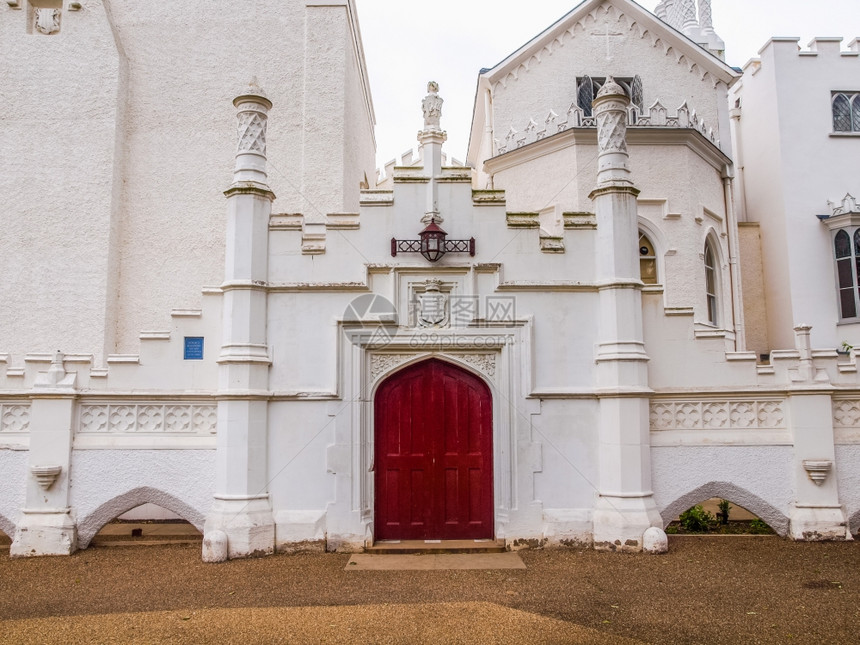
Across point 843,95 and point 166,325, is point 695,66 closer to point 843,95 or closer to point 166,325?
point 843,95

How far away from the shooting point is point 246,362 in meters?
8.14

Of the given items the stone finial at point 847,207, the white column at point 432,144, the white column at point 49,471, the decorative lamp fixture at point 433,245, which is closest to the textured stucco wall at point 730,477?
the decorative lamp fixture at point 433,245

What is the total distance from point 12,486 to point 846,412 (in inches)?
457

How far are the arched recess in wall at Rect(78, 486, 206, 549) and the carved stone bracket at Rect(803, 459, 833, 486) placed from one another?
8.24 metres

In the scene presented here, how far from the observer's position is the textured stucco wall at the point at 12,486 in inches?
323

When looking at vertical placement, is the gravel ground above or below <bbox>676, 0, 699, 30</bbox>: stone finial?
below

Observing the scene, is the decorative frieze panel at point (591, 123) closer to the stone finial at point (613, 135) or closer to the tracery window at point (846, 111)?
the stone finial at point (613, 135)

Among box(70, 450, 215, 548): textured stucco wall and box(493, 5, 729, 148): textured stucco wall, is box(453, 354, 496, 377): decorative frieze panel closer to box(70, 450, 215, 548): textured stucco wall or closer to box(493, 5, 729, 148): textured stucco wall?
box(70, 450, 215, 548): textured stucco wall

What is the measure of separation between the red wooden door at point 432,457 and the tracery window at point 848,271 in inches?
405

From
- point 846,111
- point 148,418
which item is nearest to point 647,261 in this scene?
point 846,111

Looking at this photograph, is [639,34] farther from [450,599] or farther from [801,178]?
[450,599]

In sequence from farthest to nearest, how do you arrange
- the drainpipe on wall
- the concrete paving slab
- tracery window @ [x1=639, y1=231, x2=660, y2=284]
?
the drainpipe on wall → tracery window @ [x1=639, y1=231, x2=660, y2=284] → the concrete paving slab

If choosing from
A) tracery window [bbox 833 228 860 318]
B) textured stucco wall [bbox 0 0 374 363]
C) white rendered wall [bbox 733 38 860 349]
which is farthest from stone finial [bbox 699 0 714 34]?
textured stucco wall [bbox 0 0 374 363]

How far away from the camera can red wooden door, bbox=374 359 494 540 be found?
331 inches
